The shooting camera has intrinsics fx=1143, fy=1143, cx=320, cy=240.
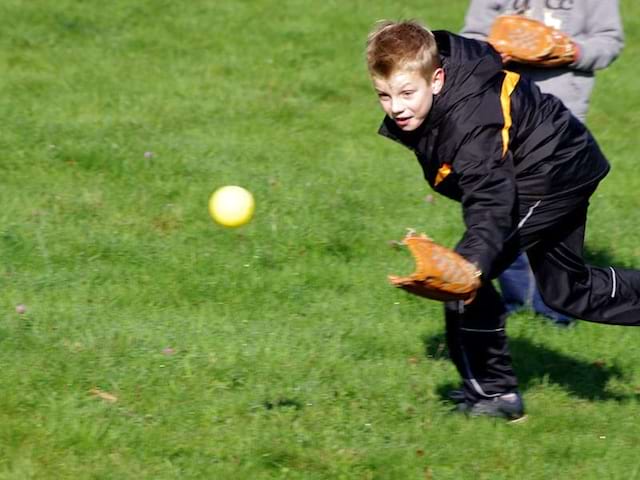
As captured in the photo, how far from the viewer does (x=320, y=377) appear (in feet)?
17.9

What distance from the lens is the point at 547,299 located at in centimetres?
533

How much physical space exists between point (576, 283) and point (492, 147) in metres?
1.08

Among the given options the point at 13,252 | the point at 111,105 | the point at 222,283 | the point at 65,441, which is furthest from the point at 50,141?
the point at 65,441

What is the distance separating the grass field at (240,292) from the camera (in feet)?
15.7

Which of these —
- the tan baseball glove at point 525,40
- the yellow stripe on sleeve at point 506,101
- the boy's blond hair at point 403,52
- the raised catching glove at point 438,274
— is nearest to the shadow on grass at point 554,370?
the raised catching glove at point 438,274

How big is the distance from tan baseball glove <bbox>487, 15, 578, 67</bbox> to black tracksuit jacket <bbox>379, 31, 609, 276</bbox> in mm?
970

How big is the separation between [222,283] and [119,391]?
4.55 ft

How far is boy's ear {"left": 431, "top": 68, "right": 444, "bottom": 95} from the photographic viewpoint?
4.66 meters

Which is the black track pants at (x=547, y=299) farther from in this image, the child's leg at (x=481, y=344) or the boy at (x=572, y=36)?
the boy at (x=572, y=36)

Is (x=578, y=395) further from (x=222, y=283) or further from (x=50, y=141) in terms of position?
(x=50, y=141)

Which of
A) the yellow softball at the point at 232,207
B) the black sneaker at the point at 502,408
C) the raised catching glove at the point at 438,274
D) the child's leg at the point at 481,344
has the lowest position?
the black sneaker at the point at 502,408

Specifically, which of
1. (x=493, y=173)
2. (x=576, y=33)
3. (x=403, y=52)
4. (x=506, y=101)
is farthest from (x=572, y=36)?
(x=493, y=173)

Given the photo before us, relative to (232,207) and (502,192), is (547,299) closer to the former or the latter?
(502,192)

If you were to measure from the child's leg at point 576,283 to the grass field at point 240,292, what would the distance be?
1.51ft
